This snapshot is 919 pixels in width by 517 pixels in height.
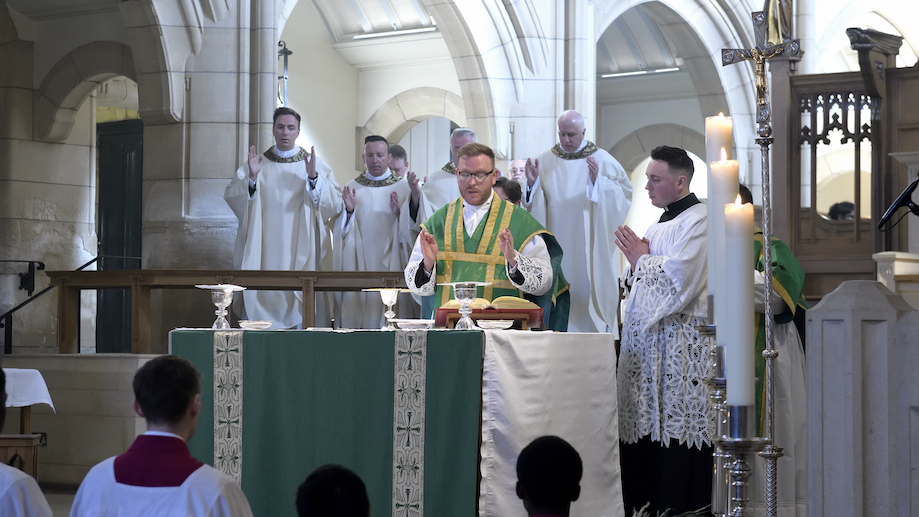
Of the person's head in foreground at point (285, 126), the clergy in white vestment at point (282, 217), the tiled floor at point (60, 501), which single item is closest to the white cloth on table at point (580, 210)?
the clergy in white vestment at point (282, 217)

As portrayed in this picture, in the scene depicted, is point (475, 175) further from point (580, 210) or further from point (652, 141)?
point (652, 141)

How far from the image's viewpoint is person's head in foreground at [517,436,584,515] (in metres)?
2.56

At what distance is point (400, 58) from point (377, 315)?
338 inches

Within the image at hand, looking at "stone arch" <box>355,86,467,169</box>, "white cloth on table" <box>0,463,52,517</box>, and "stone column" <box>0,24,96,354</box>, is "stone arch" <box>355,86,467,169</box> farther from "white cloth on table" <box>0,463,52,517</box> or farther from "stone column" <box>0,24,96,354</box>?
"white cloth on table" <box>0,463,52,517</box>

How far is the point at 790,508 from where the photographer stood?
16.4ft

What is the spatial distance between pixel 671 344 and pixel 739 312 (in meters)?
2.38

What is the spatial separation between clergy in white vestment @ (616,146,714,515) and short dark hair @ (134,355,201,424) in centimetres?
226

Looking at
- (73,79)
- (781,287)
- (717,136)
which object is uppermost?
(73,79)

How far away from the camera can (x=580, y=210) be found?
8555 mm

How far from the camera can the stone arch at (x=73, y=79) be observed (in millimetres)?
10680

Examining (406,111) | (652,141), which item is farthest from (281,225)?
(652,141)

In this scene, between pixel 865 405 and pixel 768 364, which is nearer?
pixel 768 364

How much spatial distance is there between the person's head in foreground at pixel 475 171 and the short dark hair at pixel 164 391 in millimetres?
2539

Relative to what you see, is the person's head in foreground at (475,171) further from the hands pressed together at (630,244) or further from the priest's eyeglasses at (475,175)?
the hands pressed together at (630,244)
